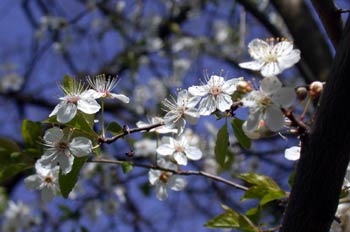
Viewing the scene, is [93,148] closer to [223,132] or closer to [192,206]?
[223,132]

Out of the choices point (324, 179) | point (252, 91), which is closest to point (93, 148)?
point (252, 91)

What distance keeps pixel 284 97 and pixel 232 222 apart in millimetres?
354

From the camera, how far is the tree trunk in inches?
32.9

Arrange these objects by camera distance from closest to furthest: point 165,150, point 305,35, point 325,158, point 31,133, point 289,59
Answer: point 325,158
point 289,59
point 31,133
point 165,150
point 305,35

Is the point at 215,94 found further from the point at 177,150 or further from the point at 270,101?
the point at 177,150

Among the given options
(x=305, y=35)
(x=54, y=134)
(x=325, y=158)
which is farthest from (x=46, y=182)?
(x=305, y=35)

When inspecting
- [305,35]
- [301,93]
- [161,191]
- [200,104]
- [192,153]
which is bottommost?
[161,191]

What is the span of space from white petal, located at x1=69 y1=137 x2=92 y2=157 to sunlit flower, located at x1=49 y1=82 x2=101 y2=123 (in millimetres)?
51

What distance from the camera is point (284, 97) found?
0.88 meters

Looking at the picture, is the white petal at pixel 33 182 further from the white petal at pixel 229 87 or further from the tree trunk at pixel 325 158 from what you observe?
the tree trunk at pixel 325 158

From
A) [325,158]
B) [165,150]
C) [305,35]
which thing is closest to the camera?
[325,158]

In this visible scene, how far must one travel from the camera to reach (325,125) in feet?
2.77

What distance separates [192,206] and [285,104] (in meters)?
3.38

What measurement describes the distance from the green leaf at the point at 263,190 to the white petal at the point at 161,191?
32cm
